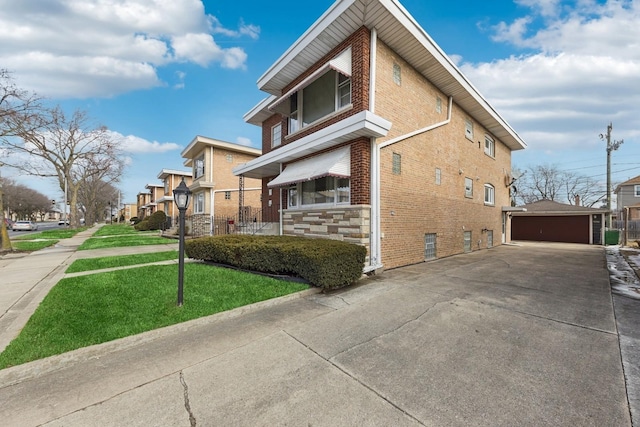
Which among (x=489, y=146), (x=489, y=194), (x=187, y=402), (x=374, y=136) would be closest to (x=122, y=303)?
(x=187, y=402)

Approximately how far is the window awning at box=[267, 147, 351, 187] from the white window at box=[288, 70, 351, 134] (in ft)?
5.27

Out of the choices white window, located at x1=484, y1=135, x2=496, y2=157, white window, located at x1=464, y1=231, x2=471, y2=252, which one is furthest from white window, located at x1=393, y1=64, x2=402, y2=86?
white window, located at x1=484, y1=135, x2=496, y2=157

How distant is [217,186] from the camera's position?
21.3 metres

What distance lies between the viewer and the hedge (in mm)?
6254

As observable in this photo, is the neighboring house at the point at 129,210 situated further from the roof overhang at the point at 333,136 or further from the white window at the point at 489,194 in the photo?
the white window at the point at 489,194

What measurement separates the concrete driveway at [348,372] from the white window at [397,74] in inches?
296

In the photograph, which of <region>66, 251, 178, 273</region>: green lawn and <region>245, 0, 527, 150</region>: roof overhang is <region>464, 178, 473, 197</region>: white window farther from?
<region>66, 251, 178, 273</region>: green lawn

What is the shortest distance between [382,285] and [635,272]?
29.3 ft

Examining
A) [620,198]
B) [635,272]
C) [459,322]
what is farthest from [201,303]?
[620,198]

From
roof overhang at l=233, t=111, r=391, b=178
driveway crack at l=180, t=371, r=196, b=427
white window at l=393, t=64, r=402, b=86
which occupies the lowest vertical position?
driveway crack at l=180, t=371, r=196, b=427

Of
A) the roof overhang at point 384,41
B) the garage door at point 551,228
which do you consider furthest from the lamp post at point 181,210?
the garage door at point 551,228

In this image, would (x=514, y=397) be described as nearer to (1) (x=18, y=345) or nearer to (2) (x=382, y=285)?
(2) (x=382, y=285)

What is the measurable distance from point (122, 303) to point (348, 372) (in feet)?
15.2

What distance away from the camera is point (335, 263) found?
21.0ft
